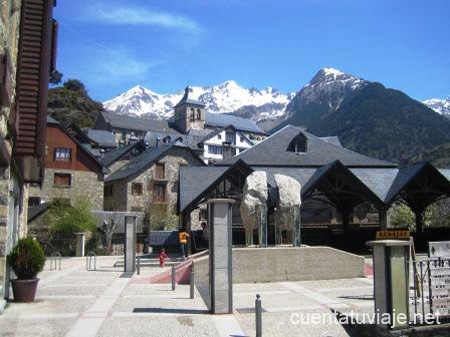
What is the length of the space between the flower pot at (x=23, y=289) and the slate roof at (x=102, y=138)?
6964 centimetres

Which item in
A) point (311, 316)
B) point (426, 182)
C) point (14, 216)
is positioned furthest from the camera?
point (426, 182)

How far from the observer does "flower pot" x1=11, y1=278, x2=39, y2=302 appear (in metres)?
11.7

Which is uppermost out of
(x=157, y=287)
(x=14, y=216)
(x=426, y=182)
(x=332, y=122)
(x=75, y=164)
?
(x=332, y=122)

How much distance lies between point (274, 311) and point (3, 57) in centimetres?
757

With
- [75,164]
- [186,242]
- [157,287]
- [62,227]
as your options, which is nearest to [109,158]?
[75,164]

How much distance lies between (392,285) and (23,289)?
8.49 metres

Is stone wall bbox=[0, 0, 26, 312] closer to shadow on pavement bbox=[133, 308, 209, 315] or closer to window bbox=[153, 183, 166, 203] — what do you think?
shadow on pavement bbox=[133, 308, 209, 315]

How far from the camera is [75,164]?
45.8 m

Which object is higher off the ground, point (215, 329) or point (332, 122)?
point (332, 122)

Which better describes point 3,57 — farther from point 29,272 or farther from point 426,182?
point 426,182

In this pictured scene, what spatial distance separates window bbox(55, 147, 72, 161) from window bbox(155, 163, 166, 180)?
36.9 feet

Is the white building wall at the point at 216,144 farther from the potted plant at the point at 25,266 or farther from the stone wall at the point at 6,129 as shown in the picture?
the potted plant at the point at 25,266

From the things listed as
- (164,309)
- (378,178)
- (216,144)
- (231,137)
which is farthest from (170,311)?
(231,137)

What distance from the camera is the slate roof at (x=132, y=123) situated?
97325 millimetres
